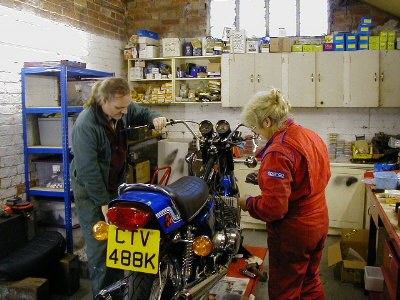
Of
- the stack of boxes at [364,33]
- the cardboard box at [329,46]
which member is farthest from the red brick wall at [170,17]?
the stack of boxes at [364,33]

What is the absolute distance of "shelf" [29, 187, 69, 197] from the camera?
366 cm

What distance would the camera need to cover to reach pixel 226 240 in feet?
7.86

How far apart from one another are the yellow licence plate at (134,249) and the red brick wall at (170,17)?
4179 millimetres

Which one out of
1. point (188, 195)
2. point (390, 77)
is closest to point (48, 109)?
point (188, 195)

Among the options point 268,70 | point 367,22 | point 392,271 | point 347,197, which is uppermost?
point 367,22

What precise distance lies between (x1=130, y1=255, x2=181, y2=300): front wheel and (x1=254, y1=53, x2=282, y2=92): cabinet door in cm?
338

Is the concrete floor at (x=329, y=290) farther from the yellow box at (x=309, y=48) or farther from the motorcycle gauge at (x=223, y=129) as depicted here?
the yellow box at (x=309, y=48)

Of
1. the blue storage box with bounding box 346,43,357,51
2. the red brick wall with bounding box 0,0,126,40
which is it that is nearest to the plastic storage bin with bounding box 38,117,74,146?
the red brick wall with bounding box 0,0,126,40

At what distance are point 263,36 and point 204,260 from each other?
403cm

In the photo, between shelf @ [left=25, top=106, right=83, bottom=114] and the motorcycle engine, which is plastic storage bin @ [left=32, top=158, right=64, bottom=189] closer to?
shelf @ [left=25, top=106, right=83, bottom=114]

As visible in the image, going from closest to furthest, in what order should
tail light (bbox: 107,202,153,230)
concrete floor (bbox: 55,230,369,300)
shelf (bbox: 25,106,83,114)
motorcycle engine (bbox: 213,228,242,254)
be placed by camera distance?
1. tail light (bbox: 107,202,153,230)
2. motorcycle engine (bbox: 213,228,242,254)
3. concrete floor (bbox: 55,230,369,300)
4. shelf (bbox: 25,106,83,114)

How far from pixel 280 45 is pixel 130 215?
12.3 ft

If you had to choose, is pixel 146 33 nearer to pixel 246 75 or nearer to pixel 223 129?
pixel 246 75

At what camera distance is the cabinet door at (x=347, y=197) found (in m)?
4.59
